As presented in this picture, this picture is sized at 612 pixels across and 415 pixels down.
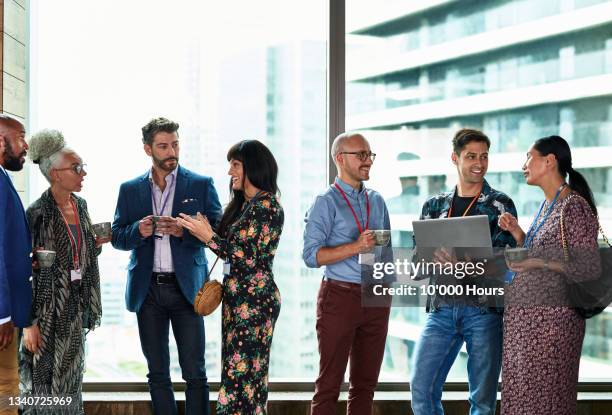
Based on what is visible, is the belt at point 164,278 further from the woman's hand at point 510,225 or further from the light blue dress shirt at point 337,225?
the woman's hand at point 510,225

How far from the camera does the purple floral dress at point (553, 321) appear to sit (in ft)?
9.77

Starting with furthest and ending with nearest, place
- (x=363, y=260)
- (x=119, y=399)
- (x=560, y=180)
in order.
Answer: (x=119, y=399) < (x=363, y=260) < (x=560, y=180)

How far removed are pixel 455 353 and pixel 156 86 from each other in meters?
2.36

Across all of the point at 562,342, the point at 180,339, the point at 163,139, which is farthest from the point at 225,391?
the point at 562,342

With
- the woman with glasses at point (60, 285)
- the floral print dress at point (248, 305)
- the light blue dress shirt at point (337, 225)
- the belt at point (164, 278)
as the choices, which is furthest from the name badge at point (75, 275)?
the light blue dress shirt at point (337, 225)

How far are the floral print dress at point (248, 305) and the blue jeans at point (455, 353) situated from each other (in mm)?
753

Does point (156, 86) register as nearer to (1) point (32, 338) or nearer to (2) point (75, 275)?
(2) point (75, 275)

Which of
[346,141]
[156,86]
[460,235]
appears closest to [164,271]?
[346,141]

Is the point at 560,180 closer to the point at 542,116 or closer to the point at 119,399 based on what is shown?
the point at 542,116

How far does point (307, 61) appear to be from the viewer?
429 cm

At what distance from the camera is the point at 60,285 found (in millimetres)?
3232

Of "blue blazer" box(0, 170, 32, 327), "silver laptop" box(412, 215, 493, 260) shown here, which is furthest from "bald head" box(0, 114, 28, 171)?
"silver laptop" box(412, 215, 493, 260)

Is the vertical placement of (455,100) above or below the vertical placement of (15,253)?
above

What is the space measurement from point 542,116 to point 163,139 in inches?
91.7
